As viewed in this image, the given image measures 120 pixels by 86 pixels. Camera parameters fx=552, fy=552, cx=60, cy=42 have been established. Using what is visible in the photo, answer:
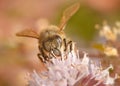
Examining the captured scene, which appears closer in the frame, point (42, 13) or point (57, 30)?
point (57, 30)

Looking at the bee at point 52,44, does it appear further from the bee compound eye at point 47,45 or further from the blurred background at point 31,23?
the blurred background at point 31,23

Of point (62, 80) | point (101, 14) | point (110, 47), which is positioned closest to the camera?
point (62, 80)

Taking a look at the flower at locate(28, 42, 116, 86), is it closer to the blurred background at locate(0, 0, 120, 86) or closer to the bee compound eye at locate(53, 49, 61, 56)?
the bee compound eye at locate(53, 49, 61, 56)

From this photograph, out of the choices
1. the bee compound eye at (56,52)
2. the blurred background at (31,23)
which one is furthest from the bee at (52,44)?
the blurred background at (31,23)

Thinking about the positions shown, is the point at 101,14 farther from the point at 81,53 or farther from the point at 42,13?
the point at 81,53

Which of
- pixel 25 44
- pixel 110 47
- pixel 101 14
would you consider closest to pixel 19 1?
pixel 101 14
